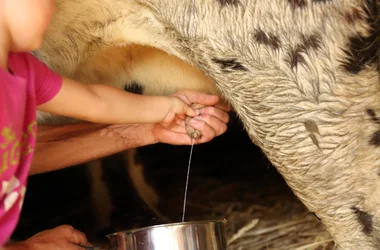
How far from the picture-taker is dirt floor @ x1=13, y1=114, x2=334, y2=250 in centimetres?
182

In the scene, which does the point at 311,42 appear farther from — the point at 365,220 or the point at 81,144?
the point at 81,144

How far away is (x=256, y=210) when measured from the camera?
188cm

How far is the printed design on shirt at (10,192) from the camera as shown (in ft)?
3.27

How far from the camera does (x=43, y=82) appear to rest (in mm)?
1163

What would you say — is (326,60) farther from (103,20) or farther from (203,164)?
(203,164)

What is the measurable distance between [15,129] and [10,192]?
4.2 inches

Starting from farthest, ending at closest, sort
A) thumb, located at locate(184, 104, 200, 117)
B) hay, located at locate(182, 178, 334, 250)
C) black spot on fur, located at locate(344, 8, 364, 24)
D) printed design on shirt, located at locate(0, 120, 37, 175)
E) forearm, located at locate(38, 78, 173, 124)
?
1. hay, located at locate(182, 178, 334, 250)
2. thumb, located at locate(184, 104, 200, 117)
3. forearm, located at locate(38, 78, 173, 124)
4. black spot on fur, located at locate(344, 8, 364, 24)
5. printed design on shirt, located at locate(0, 120, 37, 175)

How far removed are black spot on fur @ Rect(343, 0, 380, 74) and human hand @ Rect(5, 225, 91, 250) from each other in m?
0.62

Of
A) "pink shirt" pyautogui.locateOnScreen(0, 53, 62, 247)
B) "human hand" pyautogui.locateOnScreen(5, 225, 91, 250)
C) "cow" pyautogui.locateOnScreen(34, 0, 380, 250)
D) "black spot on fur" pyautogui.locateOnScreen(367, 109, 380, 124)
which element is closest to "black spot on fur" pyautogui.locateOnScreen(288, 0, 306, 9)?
"cow" pyautogui.locateOnScreen(34, 0, 380, 250)

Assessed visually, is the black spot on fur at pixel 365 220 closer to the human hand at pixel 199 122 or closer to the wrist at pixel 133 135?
the human hand at pixel 199 122

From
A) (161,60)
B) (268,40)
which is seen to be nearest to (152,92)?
(161,60)

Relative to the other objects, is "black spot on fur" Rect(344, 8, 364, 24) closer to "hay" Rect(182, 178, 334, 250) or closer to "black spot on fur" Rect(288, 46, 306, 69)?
"black spot on fur" Rect(288, 46, 306, 69)

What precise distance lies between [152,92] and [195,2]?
58 centimetres

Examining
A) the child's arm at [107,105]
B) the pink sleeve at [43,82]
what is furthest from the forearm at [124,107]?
the pink sleeve at [43,82]
